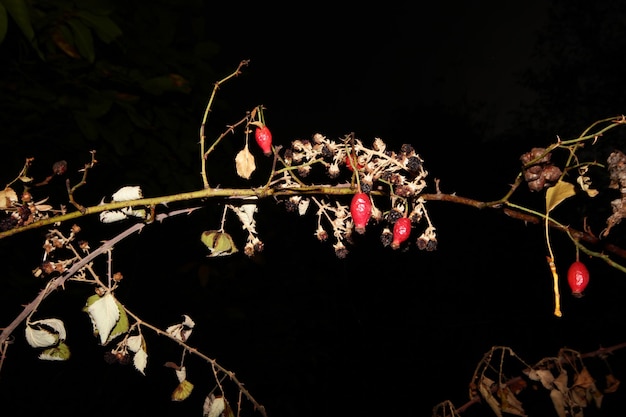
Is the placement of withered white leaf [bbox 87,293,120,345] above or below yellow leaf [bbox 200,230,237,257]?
below

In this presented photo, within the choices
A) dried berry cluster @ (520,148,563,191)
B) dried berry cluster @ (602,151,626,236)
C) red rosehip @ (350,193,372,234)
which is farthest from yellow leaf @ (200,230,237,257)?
dried berry cluster @ (602,151,626,236)

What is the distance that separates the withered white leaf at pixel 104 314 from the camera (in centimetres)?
68

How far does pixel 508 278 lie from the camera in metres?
4.36

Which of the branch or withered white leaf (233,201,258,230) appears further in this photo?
withered white leaf (233,201,258,230)

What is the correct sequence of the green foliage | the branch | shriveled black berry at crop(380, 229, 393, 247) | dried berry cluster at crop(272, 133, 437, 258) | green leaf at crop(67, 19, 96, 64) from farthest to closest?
the green foliage < green leaf at crop(67, 19, 96, 64) < shriveled black berry at crop(380, 229, 393, 247) < dried berry cluster at crop(272, 133, 437, 258) < the branch

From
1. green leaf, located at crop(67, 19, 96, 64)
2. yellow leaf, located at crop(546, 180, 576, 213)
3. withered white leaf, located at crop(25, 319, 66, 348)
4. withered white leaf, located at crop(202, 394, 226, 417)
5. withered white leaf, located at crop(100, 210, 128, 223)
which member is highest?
green leaf, located at crop(67, 19, 96, 64)

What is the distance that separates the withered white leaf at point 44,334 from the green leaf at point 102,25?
1.04 m

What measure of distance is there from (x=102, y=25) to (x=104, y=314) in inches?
45.0

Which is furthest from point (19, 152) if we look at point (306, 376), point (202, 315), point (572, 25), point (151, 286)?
point (572, 25)

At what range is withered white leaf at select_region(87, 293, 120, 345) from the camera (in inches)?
26.8

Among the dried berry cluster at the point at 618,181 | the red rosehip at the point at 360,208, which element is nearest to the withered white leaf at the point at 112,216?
the red rosehip at the point at 360,208

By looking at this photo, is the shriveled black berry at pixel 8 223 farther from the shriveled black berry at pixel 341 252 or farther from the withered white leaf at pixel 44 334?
the shriveled black berry at pixel 341 252

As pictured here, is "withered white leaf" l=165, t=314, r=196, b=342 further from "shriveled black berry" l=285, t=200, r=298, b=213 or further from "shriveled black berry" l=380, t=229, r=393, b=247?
"shriveled black berry" l=380, t=229, r=393, b=247

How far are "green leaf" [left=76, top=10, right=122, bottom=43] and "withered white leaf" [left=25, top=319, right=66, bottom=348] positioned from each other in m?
1.04
